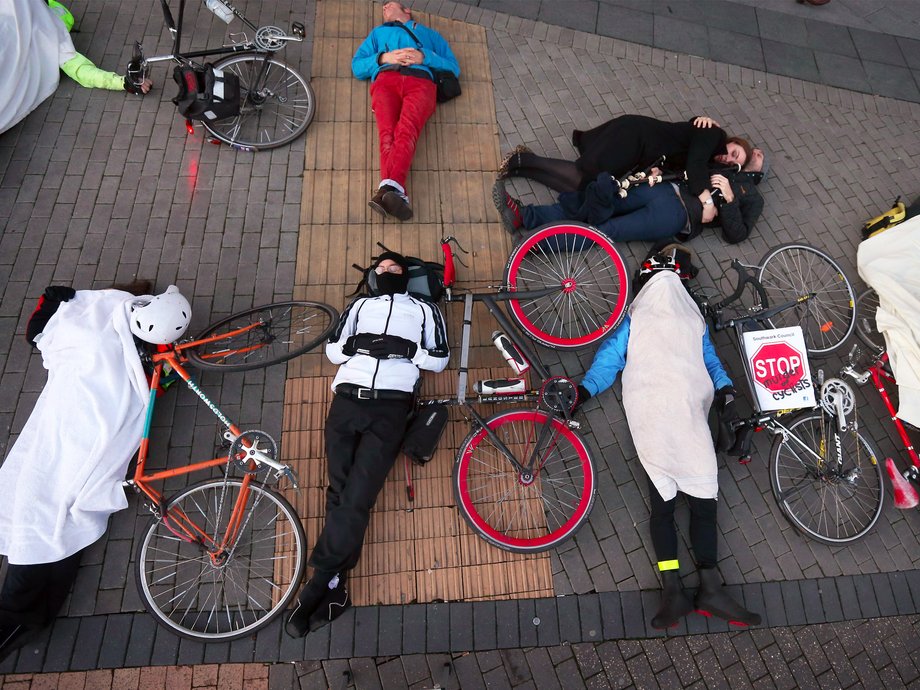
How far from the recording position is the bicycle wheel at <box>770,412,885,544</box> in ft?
15.6

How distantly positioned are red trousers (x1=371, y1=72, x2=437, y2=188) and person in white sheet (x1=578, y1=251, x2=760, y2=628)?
9.68 ft

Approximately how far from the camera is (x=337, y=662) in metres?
4.12

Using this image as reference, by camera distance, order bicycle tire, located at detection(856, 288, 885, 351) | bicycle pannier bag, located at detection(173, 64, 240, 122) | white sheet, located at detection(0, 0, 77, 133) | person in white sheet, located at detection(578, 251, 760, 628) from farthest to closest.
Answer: bicycle tire, located at detection(856, 288, 885, 351)
white sheet, located at detection(0, 0, 77, 133)
bicycle pannier bag, located at detection(173, 64, 240, 122)
person in white sheet, located at detection(578, 251, 760, 628)

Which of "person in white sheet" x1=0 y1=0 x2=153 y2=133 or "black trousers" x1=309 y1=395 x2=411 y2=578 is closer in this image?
"black trousers" x1=309 y1=395 x2=411 y2=578

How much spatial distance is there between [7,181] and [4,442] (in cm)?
299

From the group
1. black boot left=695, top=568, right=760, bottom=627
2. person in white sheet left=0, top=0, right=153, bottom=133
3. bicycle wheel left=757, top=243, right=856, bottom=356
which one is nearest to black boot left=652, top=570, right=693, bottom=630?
black boot left=695, top=568, right=760, bottom=627

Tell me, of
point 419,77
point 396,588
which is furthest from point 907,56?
point 396,588

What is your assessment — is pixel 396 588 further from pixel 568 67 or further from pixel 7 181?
pixel 568 67

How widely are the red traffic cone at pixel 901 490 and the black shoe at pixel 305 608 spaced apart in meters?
5.22

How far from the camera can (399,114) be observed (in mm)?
6031

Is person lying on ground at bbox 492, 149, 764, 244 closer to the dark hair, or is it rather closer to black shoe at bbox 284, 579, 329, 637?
the dark hair

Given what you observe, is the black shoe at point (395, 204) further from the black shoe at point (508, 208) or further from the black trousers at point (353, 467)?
the black trousers at point (353, 467)

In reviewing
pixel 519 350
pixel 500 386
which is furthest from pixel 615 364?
pixel 500 386

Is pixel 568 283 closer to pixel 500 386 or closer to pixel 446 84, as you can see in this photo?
pixel 500 386
